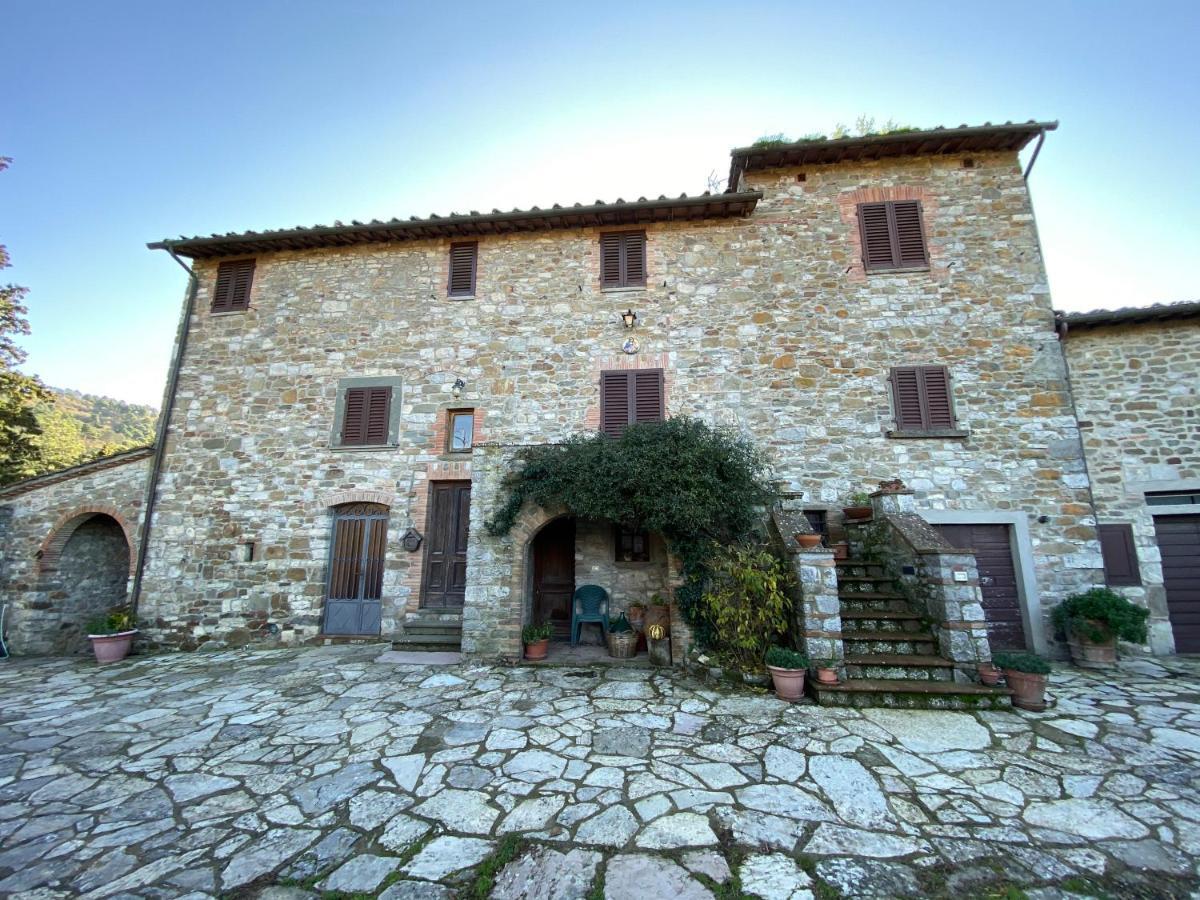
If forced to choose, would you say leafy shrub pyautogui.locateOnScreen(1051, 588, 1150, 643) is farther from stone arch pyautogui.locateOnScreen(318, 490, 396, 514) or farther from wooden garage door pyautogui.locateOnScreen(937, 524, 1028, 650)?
stone arch pyautogui.locateOnScreen(318, 490, 396, 514)

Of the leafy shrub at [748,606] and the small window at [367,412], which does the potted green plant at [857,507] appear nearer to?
the leafy shrub at [748,606]

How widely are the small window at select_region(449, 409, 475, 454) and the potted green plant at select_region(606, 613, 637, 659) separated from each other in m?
4.17

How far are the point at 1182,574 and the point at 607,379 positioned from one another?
9542 millimetres

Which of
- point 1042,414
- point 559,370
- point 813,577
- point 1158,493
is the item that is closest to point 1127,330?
point 1042,414

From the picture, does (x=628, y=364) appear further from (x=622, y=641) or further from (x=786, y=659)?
(x=786, y=659)

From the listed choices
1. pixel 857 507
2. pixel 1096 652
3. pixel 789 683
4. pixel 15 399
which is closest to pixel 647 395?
pixel 857 507

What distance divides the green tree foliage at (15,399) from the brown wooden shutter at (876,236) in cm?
1848

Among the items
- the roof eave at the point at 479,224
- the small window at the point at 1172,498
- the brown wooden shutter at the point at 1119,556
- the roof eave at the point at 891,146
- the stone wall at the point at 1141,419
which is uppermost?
the roof eave at the point at 891,146

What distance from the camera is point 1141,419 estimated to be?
7.53 m

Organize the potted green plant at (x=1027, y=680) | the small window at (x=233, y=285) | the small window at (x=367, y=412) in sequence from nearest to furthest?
the potted green plant at (x=1027, y=680) → the small window at (x=367, y=412) → the small window at (x=233, y=285)

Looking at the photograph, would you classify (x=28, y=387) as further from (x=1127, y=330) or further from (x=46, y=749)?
(x=1127, y=330)

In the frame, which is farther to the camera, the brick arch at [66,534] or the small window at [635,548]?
the brick arch at [66,534]

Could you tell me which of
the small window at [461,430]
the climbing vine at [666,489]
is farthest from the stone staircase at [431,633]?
the small window at [461,430]

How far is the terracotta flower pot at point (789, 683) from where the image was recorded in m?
5.31
